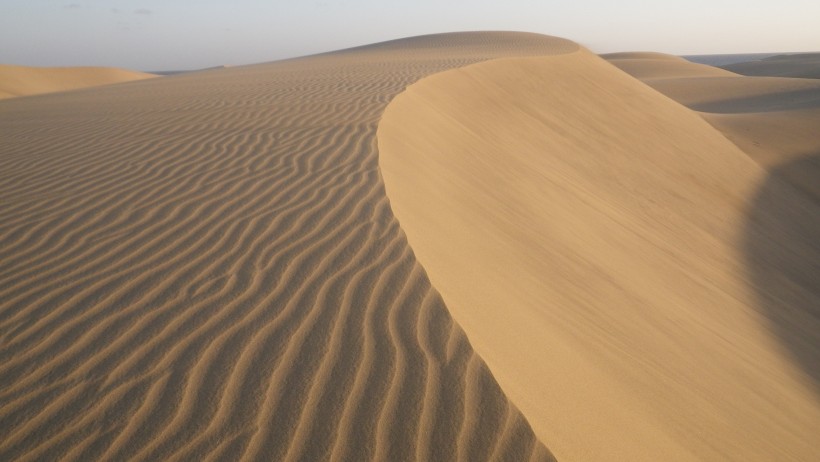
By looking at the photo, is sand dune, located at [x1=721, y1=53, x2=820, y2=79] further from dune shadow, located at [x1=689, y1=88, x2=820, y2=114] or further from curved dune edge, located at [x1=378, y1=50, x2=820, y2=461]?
curved dune edge, located at [x1=378, y1=50, x2=820, y2=461]

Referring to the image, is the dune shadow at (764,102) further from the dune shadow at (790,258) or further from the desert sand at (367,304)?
the desert sand at (367,304)

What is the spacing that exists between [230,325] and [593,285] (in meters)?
2.90

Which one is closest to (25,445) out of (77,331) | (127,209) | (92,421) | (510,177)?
(92,421)

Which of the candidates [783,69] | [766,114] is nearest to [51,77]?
[766,114]

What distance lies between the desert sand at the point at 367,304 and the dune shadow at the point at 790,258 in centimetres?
5

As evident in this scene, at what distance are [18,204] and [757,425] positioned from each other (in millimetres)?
5677

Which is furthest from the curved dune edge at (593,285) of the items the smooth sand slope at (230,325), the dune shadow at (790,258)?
the smooth sand slope at (230,325)

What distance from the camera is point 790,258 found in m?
8.02

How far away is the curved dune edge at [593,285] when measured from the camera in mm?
2943

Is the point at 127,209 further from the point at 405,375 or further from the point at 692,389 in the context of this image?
the point at 692,389

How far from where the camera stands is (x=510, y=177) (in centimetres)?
676

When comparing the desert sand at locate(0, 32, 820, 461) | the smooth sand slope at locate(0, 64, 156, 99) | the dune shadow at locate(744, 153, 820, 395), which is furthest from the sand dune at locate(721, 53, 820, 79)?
the smooth sand slope at locate(0, 64, 156, 99)

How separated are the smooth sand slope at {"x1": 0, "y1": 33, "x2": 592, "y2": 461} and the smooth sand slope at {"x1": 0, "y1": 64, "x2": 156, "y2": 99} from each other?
37.0 metres

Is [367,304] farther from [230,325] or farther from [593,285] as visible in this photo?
[593,285]
